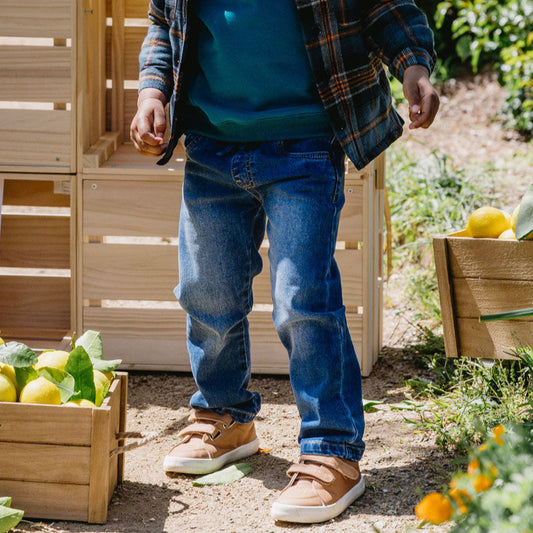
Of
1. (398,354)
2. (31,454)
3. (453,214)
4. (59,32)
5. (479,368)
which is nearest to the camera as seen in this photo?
(31,454)

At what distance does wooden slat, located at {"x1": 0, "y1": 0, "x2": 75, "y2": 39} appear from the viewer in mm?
2961

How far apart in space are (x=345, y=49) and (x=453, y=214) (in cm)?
243

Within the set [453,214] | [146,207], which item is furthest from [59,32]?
[453,214]

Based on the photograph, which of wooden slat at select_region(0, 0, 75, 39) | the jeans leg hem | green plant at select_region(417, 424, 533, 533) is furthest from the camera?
wooden slat at select_region(0, 0, 75, 39)

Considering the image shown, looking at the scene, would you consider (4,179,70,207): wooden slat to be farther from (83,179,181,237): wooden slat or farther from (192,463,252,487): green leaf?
(192,463,252,487): green leaf

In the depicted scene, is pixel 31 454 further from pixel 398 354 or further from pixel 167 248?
pixel 398 354

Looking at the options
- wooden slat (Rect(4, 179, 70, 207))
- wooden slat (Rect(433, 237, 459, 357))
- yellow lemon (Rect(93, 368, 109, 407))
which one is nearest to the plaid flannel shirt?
wooden slat (Rect(433, 237, 459, 357))

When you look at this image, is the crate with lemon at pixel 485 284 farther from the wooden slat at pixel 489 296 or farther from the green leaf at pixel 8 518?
the green leaf at pixel 8 518

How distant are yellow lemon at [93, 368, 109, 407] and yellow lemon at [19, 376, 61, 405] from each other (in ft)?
0.30

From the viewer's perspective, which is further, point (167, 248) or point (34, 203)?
point (34, 203)

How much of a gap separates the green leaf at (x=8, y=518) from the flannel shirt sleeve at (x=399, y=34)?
1.26m

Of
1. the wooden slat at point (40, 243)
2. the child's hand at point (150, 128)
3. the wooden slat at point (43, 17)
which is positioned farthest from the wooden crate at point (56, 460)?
the wooden slat at point (40, 243)

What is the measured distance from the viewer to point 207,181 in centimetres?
221

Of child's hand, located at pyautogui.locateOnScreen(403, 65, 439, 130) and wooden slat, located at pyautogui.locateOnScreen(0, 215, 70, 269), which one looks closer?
child's hand, located at pyautogui.locateOnScreen(403, 65, 439, 130)
